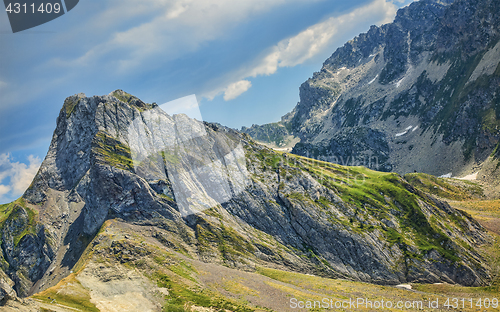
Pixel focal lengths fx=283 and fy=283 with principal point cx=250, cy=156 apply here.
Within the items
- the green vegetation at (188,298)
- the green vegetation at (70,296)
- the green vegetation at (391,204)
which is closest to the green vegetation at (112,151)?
the green vegetation at (70,296)

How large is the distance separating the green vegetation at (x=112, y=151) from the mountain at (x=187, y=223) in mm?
419

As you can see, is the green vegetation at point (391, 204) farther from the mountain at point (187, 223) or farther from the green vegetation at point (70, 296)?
the green vegetation at point (70, 296)

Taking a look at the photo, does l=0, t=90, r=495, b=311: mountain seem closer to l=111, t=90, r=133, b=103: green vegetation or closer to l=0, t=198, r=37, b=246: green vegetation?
l=0, t=198, r=37, b=246: green vegetation

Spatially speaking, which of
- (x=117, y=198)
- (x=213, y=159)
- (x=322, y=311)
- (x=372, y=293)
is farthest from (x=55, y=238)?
(x=372, y=293)

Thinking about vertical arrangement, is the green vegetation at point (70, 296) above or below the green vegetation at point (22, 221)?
below

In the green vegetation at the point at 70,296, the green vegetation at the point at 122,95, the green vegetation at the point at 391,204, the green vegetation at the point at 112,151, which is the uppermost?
the green vegetation at the point at 122,95

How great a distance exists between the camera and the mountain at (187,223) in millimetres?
80625

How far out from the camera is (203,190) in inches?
4850

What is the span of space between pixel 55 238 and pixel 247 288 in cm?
8259

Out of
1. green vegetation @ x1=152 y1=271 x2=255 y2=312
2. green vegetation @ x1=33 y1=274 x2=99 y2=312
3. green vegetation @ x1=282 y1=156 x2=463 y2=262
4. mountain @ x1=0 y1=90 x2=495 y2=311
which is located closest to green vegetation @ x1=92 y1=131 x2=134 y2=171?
mountain @ x1=0 y1=90 x2=495 y2=311

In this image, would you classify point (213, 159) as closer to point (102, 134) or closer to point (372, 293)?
point (102, 134)

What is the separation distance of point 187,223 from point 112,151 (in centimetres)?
4505

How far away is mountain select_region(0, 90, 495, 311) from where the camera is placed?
265 feet

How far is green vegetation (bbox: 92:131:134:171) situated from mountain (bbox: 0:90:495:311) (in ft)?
1.38
